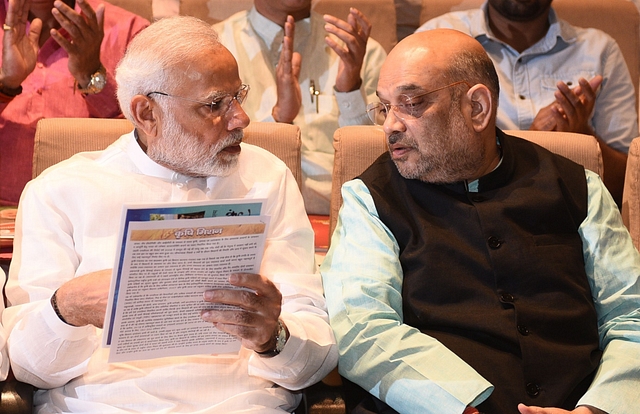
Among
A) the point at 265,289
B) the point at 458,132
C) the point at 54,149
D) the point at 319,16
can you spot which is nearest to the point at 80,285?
the point at 265,289

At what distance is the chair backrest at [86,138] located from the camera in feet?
8.67

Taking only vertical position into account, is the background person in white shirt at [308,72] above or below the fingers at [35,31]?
below

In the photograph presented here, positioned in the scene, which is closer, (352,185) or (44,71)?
(352,185)

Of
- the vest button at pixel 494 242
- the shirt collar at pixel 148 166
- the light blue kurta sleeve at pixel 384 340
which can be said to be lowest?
the light blue kurta sleeve at pixel 384 340

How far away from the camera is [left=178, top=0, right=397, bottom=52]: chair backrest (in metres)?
4.08

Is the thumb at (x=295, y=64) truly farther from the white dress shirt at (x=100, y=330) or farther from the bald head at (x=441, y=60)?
the white dress shirt at (x=100, y=330)

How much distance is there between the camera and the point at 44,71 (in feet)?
11.5

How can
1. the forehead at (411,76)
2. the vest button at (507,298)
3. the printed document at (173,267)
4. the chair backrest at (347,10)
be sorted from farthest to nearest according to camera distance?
1. the chair backrest at (347,10)
2. the forehead at (411,76)
3. the vest button at (507,298)
4. the printed document at (173,267)

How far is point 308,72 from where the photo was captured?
3.86 meters

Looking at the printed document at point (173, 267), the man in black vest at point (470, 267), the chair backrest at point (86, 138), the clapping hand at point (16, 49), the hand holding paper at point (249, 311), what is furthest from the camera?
the clapping hand at point (16, 49)

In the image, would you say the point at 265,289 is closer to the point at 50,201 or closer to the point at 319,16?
the point at 50,201

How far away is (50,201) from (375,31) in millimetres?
2283

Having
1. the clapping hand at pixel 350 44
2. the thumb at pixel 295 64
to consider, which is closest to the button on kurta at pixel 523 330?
the clapping hand at pixel 350 44

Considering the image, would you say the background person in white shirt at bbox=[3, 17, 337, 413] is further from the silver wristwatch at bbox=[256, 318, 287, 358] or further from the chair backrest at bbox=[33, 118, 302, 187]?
the chair backrest at bbox=[33, 118, 302, 187]
